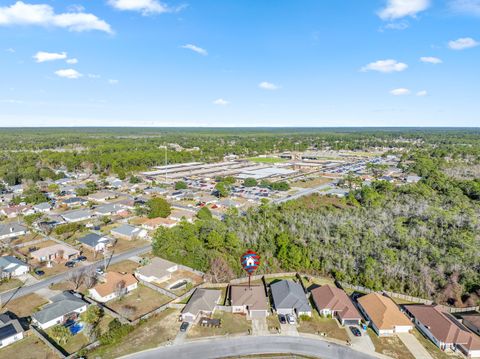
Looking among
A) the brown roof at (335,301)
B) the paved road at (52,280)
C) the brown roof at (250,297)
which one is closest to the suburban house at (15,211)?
the paved road at (52,280)

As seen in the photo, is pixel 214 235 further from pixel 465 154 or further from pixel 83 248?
pixel 465 154

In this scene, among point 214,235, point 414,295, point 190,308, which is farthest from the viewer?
point 214,235

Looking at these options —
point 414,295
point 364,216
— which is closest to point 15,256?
point 414,295

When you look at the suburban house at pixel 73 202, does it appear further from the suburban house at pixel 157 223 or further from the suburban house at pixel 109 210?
the suburban house at pixel 157 223

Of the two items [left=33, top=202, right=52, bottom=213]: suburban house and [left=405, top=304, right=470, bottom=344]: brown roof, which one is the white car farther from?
[left=33, top=202, right=52, bottom=213]: suburban house

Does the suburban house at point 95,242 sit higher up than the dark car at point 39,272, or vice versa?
the suburban house at point 95,242

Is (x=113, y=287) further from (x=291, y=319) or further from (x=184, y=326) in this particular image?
(x=291, y=319)
